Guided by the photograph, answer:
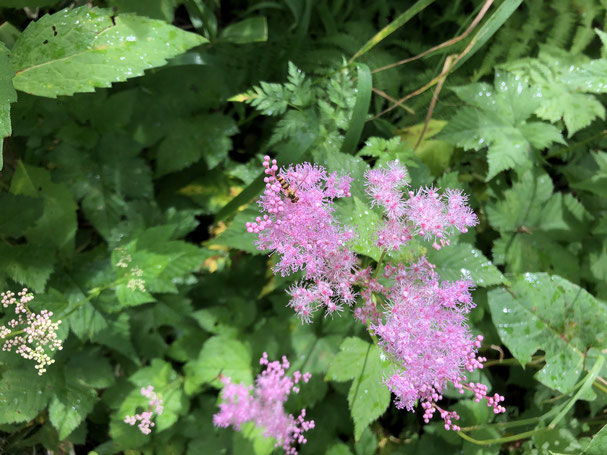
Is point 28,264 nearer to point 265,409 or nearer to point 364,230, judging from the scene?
point 265,409

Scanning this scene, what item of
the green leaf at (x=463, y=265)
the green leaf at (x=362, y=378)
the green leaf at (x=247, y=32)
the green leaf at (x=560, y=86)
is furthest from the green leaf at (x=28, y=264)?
the green leaf at (x=560, y=86)

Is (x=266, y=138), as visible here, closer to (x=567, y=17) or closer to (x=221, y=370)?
(x=221, y=370)

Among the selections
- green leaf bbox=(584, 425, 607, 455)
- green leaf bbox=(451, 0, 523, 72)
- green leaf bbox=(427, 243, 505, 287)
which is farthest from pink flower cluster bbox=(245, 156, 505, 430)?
green leaf bbox=(451, 0, 523, 72)

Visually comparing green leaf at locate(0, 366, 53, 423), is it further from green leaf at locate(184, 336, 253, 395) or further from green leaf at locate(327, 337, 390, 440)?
green leaf at locate(327, 337, 390, 440)

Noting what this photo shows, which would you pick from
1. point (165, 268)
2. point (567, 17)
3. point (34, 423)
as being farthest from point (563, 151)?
point (34, 423)

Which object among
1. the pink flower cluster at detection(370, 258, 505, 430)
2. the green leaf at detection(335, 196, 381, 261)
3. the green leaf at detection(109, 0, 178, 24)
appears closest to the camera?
the pink flower cluster at detection(370, 258, 505, 430)

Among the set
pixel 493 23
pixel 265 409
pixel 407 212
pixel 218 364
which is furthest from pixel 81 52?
pixel 493 23

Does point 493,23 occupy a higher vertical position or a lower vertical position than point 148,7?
higher
